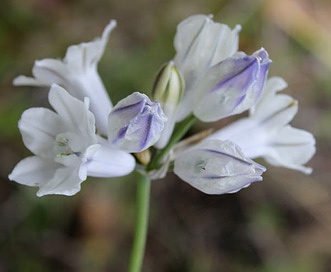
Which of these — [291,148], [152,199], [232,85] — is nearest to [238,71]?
[232,85]

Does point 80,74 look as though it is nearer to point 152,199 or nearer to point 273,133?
point 273,133

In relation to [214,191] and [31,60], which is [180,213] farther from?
[214,191]

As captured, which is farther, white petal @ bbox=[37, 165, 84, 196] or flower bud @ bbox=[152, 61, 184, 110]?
flower bud @ bbox=[152, 61, 184, 110]

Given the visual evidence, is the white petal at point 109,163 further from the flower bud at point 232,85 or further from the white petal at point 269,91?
the white petal at point 269,91

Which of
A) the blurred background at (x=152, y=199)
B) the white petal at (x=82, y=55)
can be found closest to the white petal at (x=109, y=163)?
the white petal at (x=82, y=55)

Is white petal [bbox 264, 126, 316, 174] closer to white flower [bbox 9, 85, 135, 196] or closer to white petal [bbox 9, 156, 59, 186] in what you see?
white flower [bbox 9, 85, 135, 196]

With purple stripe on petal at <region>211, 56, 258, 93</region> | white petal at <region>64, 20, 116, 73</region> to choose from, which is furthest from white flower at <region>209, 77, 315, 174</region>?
white petal at <region>64, 20, 116, 73</region>
